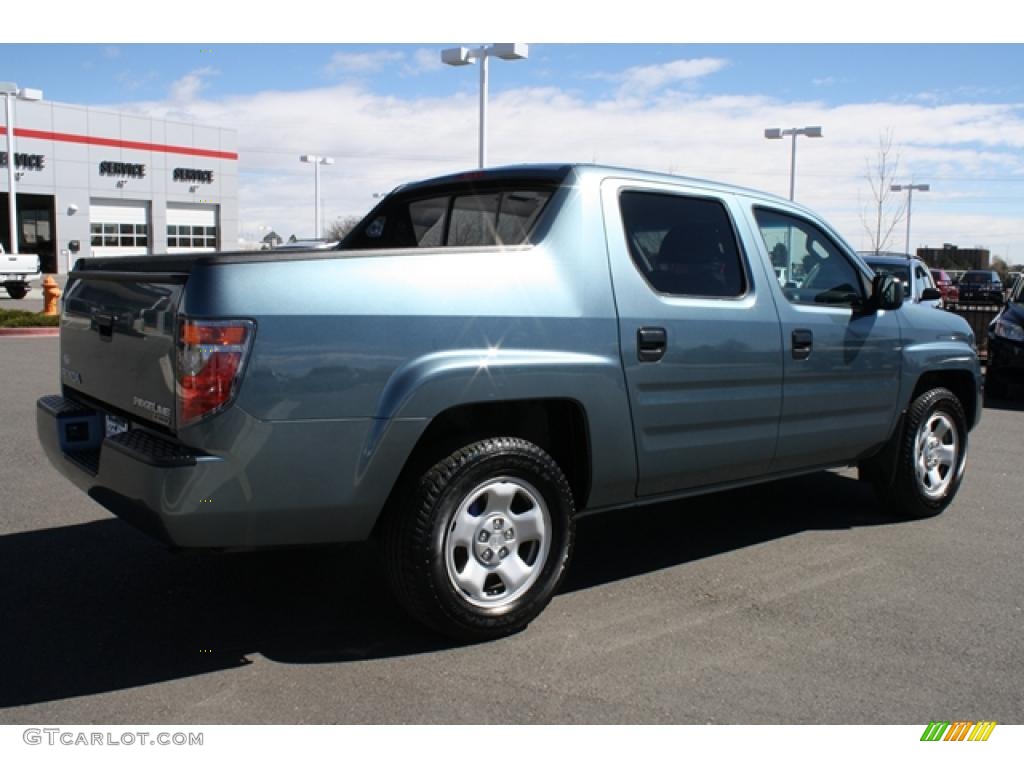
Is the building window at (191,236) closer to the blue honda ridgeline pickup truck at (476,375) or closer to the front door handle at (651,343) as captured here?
the blue honda ridgeline pickup truck at (476,375)

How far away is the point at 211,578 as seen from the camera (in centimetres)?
480

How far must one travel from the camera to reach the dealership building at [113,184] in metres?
50.4

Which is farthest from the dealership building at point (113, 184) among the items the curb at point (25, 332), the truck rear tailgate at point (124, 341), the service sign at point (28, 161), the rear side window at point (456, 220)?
the truck rear tailgate at point (124, 341)

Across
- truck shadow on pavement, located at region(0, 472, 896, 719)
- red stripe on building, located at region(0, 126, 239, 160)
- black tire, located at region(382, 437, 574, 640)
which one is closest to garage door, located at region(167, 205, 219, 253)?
red stripe on building, located at region(0, 126, 239, 160)

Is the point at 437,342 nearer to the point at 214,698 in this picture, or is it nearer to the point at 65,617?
the point at 214,698

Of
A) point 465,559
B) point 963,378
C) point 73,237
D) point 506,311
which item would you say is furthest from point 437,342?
point 73,237

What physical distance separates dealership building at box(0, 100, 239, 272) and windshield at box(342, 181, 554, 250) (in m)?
45.1

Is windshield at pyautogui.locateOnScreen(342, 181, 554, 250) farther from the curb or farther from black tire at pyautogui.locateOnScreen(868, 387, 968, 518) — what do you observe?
the curb

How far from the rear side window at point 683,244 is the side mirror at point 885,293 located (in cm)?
105

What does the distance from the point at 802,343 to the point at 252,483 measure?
287 centimetres

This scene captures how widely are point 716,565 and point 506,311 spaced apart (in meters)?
1.98

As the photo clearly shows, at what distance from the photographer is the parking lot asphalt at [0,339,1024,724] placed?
3.45m
